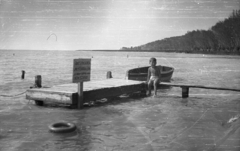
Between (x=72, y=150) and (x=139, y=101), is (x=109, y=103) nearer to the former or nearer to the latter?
(x=139, y=101)

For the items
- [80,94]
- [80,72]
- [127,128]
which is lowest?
[127,128]

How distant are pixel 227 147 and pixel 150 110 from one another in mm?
5423

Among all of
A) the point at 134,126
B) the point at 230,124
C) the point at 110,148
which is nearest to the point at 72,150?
the point at 110,148

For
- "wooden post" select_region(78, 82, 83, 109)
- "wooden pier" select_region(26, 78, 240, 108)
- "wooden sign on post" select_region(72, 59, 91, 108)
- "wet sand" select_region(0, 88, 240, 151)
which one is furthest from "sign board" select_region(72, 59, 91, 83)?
"wet sand" select_region(0, 88, 240, 151)

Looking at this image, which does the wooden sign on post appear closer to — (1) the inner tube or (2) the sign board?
(2) the sign board

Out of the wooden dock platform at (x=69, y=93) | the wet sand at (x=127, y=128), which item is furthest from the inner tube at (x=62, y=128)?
the wooden dock platform at (x=69, y=93)

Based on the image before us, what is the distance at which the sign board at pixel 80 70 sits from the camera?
1080 cm

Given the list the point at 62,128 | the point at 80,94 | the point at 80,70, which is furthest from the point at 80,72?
the point at 62,128

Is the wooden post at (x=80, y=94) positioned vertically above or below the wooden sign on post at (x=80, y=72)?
below

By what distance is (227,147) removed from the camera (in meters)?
6.76

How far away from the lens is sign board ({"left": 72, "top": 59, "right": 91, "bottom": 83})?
1080cm

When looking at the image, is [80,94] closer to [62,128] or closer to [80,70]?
[80,70]

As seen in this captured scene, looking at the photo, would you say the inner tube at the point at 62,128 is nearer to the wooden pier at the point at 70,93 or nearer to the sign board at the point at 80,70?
the sign board at the point at 80,70

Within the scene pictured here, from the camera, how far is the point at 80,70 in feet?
36.2
